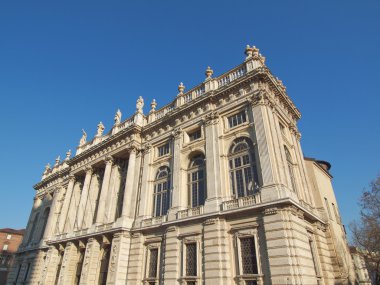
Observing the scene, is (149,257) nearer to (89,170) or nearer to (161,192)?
(161,192)

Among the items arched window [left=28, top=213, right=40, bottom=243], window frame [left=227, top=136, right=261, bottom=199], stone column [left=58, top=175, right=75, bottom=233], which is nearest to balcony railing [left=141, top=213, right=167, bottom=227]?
window frame [left=227, top=136, right=261, bottom=199]

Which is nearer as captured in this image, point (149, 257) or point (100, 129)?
point (149, 257)

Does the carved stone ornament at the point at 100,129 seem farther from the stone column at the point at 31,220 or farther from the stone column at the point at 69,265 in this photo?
the stone column at the point at 31,220

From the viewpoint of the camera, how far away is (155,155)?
26969mm

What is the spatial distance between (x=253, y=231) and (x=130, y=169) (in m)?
14.6

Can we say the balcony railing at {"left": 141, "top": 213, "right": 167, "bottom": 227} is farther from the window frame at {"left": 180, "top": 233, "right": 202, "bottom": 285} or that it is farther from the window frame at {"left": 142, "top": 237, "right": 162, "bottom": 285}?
the window frame at {"left": 180, "top": 233, "right": 202, "bottom": 285}

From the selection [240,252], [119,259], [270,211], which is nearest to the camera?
[270,211]

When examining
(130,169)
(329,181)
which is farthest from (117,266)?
(329,181)

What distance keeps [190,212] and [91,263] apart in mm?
11526

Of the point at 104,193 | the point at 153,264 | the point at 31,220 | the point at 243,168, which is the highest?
the point at 31,220

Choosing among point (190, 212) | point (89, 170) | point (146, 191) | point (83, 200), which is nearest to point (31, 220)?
point (83, 200)

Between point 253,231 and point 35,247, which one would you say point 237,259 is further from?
point 35,247

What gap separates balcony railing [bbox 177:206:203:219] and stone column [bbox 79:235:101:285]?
10.1 metres

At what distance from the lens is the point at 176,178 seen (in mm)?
22719
